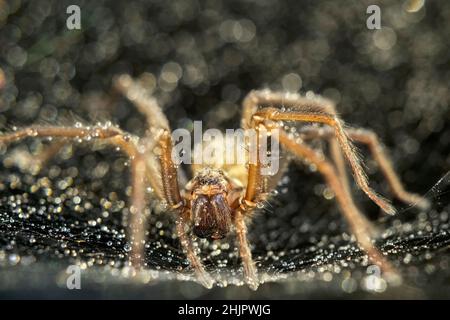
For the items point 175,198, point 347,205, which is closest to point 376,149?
point 347,205

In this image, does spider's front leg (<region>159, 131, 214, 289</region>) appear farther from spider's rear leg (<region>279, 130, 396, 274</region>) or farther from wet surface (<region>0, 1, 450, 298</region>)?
spider's rear leg (<region>279, 130, 396, 274</region>)

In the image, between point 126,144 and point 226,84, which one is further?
point 226,84

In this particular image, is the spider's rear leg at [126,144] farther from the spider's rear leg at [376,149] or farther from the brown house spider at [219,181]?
the spider's rear leg at [376,149]

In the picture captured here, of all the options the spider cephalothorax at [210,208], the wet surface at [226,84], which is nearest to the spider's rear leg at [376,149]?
the wet surface at [226,84]

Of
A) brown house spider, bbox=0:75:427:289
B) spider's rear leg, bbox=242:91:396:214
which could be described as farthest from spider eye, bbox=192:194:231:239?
spider's rear leg, bbox=242:91:396:214

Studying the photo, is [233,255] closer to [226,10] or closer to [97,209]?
[97,209]

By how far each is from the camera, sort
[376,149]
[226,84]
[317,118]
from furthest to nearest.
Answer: [226,84] → [376,149] → [317,118]

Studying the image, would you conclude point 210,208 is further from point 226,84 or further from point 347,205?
point 226,84
